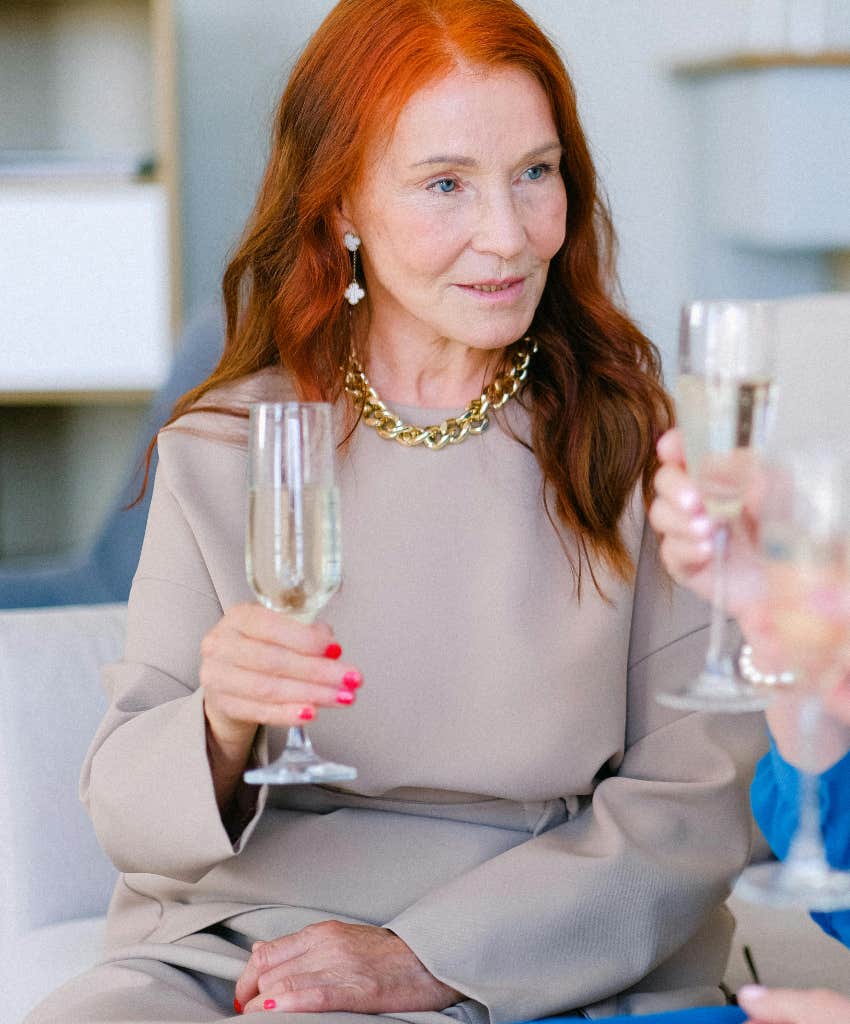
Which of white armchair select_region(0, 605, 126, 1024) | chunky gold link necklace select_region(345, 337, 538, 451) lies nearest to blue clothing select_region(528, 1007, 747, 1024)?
chunky gold link necklace select_region(345, 337, 538, 451)

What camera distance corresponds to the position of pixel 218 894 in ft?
4.74

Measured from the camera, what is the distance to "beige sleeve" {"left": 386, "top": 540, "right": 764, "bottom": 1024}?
1348 mm

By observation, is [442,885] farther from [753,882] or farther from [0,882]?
[0,882]

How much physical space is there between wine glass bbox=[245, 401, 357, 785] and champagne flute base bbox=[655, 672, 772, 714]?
0.81ft

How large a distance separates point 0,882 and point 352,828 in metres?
0.55

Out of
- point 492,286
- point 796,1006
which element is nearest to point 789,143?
point 492,286

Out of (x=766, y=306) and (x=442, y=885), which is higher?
(x=766, y=306)

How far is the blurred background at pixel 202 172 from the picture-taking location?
147 inches

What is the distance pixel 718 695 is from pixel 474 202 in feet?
2.01

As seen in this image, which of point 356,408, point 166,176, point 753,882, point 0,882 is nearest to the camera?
point 753,882

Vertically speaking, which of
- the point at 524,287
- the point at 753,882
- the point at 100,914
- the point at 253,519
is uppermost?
the point at 524,287

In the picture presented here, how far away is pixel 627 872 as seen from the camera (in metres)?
1.39

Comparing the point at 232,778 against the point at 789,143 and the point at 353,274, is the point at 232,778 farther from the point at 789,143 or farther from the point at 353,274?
the point at 789,143

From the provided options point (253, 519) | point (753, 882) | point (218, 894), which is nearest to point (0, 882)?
point (218, 894)
